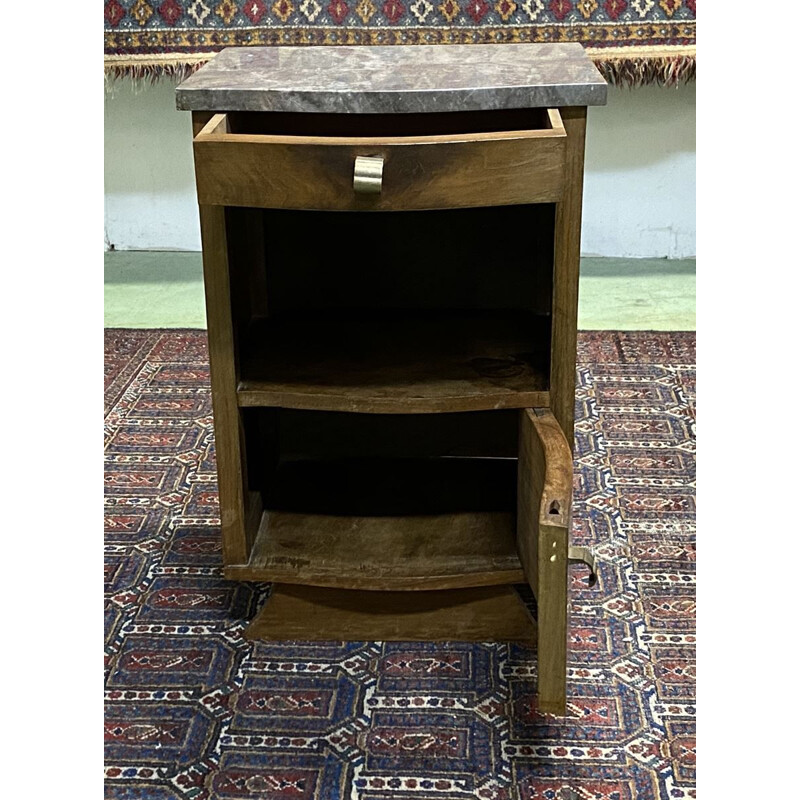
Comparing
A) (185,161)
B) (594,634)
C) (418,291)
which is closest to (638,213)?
(185,161)

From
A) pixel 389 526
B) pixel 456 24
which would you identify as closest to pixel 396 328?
pixel 389 526

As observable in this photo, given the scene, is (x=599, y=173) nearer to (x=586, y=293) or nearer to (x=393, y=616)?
(x=586, y=293)

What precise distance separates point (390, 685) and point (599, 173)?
1940mm

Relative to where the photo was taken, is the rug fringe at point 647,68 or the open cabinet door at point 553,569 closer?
the open cabinet door at point 553,569

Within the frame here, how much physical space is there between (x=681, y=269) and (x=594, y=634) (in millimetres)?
1693

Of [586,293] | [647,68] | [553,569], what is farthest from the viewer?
[586,293]

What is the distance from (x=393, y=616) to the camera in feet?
5.13

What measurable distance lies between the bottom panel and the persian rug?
1.51 m

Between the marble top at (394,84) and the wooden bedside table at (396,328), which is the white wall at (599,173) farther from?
the marble top at (394,84)

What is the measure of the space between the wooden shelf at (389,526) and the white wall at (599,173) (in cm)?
149

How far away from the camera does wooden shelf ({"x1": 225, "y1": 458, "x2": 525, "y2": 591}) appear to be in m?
1.51

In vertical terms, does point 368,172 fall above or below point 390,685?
above

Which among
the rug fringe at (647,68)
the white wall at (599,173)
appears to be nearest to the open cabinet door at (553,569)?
the rug fringe at (647,68)

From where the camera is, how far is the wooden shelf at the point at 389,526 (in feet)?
4.95
